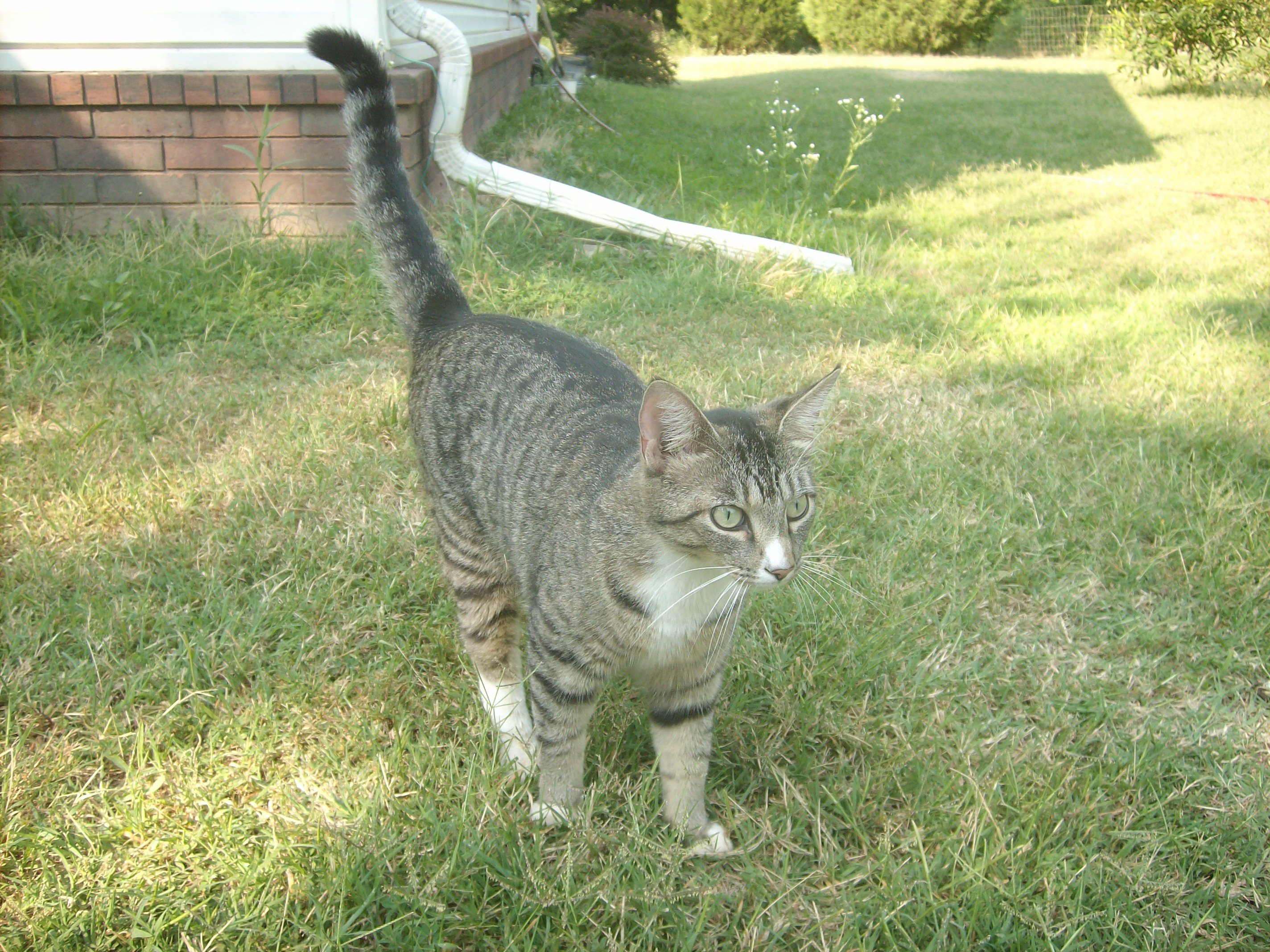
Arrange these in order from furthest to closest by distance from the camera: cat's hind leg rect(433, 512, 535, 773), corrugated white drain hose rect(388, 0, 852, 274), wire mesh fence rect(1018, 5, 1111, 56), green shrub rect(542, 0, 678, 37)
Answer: wire mesh fence rect(1018, 5, 1111, 56) < green shrub rect(542, 0, 678, 37) < corrugated white drain hose rect(388, 0, 852, 274) < cat's hind leg rect(433, 512, 535, 773)

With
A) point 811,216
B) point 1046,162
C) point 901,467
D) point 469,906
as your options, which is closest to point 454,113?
point 811,216

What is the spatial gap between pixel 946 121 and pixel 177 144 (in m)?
10.3

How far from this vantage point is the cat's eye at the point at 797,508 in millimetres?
2041

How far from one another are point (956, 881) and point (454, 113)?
5.05 metres

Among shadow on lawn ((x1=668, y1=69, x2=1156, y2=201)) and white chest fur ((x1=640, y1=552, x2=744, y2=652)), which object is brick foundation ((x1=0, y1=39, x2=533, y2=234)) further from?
shadow on lawn ((x1=668, y1=69, x2=1156, y2=201))

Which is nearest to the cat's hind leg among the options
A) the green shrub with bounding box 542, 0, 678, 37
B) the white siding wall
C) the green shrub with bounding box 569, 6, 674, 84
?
the white siding wall

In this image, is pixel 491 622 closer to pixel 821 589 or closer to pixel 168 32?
pixel 821 589

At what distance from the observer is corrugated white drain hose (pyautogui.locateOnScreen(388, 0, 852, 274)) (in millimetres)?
5523

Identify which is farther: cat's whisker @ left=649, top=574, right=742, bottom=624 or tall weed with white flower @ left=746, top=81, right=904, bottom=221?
tall weed with white flower @ left=746, top=81, right=904, bottom=221

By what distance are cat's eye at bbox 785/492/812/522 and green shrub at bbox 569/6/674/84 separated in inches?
634

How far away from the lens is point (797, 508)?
207cm

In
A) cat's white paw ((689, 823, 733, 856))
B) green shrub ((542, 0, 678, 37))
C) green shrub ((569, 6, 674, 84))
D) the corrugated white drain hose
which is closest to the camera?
cat's white paw ((689, 823, 733, 856))

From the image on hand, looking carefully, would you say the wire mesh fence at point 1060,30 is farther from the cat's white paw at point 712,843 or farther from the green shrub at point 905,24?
the cat's white paw at point 712,843

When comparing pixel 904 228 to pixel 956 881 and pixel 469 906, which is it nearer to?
pixel 956 881
